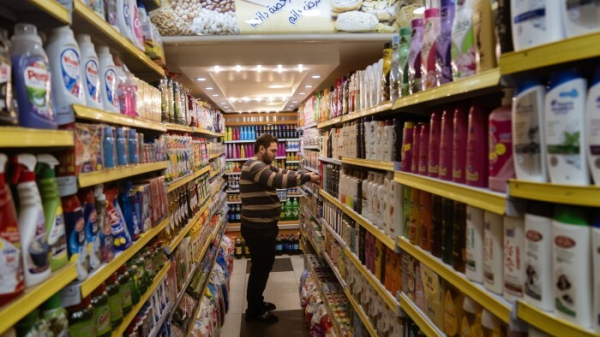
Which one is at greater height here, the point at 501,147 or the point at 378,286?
the point at 501,147

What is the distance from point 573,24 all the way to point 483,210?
2.13 feet

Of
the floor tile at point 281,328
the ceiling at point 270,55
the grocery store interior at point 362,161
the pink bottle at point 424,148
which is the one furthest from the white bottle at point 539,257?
the floor tile at point 281,328

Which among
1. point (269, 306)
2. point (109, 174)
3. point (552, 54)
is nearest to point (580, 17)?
point (552, 54)

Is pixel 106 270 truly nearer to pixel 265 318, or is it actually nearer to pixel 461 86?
pixel 461 86

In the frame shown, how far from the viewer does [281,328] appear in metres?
4.49

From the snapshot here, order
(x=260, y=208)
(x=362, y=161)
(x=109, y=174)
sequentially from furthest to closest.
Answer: (x=260, y=208) → (x=362, y=161) → (x=109, y=174)

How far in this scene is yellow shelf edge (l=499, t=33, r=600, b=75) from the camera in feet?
3.01

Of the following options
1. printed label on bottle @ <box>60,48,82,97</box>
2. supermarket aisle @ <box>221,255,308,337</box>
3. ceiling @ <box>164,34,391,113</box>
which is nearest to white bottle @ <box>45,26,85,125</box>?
printed label on bottle @ <box>60,48,82,97</box>

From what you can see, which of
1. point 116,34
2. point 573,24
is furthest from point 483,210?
point 116,34

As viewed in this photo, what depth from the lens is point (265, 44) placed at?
3254 millimetres

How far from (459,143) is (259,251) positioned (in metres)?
3.33

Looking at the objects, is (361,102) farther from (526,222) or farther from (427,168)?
(526,222)

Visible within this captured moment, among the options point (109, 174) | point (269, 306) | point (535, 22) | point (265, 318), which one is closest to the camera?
point (535, 22)

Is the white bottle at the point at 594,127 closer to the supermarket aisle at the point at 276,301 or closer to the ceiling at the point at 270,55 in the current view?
the ceiling at the point at 270,55
